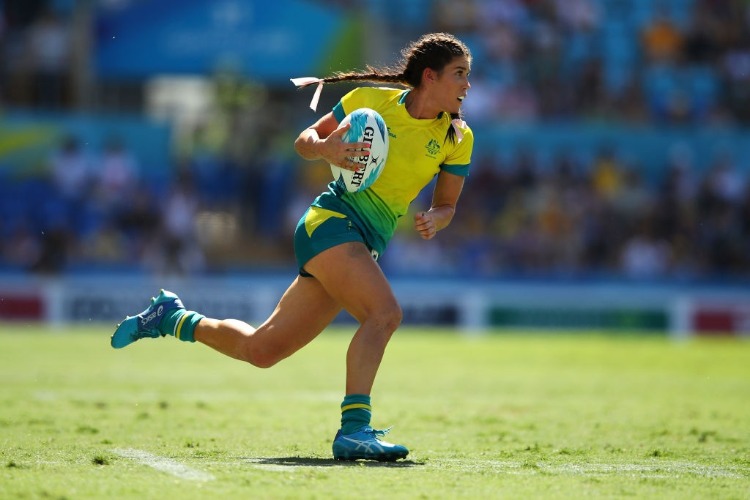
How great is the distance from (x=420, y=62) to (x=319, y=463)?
2.45 meters

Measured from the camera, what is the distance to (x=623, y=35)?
82.8ft

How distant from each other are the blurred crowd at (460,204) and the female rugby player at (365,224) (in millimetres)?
14887

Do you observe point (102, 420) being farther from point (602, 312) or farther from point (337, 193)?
point (602, 312)

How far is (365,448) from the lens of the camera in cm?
655

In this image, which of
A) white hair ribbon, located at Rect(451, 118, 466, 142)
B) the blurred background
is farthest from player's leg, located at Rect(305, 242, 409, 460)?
the blurred background

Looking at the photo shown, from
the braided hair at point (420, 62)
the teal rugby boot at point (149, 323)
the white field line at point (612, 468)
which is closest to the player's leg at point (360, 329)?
the white field line at point (612, 468)

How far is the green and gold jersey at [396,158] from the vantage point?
23.0 ft

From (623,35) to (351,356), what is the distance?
2000 cm

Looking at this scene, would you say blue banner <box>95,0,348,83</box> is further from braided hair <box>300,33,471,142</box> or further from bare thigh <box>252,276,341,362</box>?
bare thigh <box>252,276,341,362</box>

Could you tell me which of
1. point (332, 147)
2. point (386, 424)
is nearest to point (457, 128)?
point (332, 147)

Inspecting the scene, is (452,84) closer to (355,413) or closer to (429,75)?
(429,75)

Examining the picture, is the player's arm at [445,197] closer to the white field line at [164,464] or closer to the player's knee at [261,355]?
the player's knee at [261,355]

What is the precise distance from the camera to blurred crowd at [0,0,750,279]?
2189 cm

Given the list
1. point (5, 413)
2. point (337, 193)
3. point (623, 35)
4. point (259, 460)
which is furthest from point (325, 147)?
point (623, 35)
